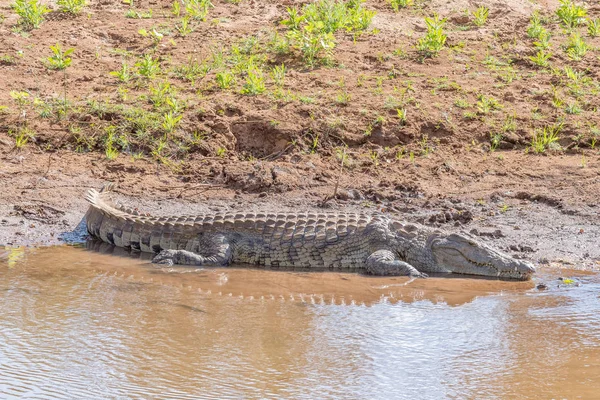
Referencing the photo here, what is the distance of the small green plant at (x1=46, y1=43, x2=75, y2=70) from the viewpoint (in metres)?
10.7

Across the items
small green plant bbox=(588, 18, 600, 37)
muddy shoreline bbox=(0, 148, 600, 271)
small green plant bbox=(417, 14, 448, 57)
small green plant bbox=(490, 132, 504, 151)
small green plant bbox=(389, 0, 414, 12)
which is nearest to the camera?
muddy shoreline bbox=(0, 148, 600, 271)

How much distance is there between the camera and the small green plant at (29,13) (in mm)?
11656

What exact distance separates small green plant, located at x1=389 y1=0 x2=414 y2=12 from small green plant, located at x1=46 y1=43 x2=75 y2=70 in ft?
14.3

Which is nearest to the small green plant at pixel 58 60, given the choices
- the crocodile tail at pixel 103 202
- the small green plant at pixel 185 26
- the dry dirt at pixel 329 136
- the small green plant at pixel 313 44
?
the dry dirt at pixel 329 136

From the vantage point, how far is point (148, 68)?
35.1ft

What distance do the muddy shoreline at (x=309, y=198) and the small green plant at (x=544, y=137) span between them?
0.65ft

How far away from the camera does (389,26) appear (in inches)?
468

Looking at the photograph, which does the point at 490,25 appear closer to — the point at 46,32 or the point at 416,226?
the point at 416,226

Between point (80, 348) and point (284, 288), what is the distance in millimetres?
2051

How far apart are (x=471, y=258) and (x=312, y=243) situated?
1.38 metres

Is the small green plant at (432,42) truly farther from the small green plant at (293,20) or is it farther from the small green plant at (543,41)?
the small green plant at (293,20)

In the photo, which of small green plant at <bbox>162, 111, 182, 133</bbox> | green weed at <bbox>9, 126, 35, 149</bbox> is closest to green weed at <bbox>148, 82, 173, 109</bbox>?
small green plant at <bbox>162, 111, 182, 133</bbox>

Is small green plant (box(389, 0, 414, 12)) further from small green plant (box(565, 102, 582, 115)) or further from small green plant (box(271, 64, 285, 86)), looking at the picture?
small green plant (box(565, 102, 582, 115))

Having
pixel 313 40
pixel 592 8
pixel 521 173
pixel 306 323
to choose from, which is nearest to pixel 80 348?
pixel 306 323
